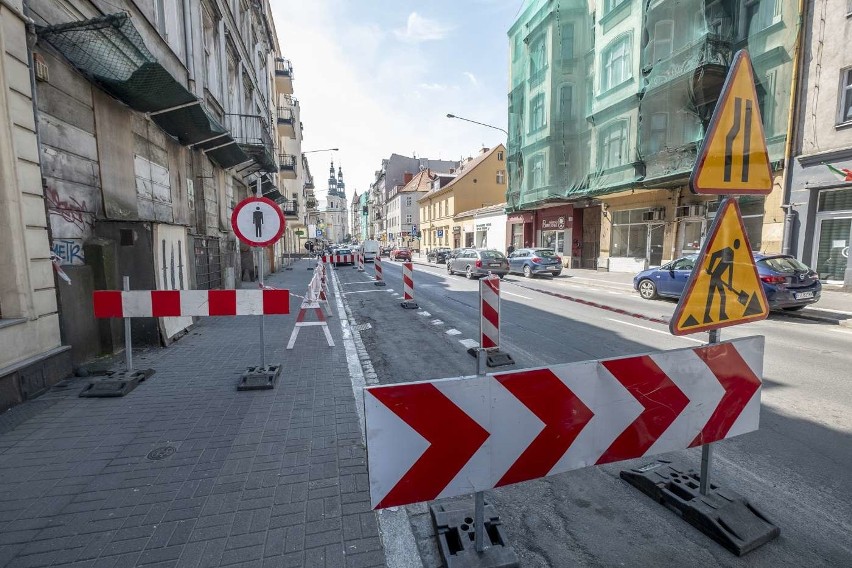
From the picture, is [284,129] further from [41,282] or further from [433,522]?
Result: [433,522]

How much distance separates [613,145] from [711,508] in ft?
72.5

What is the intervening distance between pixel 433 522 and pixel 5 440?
4.15 meters

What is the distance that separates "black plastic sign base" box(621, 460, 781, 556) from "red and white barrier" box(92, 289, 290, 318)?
4.28 meters

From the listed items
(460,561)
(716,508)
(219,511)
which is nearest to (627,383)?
(716,508)

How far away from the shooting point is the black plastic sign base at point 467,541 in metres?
2.21

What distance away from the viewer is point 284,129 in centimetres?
3056

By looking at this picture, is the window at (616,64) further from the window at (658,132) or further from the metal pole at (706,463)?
the metal pole at (706,463)

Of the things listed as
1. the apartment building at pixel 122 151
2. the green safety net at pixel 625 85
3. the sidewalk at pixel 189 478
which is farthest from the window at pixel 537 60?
the sidewalk at pixel 189 478

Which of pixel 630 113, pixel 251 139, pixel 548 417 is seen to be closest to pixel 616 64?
pixel 630 113

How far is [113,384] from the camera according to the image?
4.93 metres

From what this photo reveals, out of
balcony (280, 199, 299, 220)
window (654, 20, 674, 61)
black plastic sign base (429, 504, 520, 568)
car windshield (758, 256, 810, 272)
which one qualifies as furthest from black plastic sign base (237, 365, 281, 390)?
balcony (280, 199, 299, 220)

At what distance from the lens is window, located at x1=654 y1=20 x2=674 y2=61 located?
17.7m

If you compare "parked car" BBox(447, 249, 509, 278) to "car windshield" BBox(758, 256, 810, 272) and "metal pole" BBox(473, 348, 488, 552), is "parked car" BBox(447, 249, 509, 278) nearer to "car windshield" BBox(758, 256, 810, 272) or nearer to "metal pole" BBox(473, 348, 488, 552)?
"car windshield" BBox(758, 256, 810, 272)

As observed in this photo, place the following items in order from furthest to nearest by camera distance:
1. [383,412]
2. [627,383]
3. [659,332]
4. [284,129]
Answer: [284,129]
[659,332]
[627,383]
[383,412]
